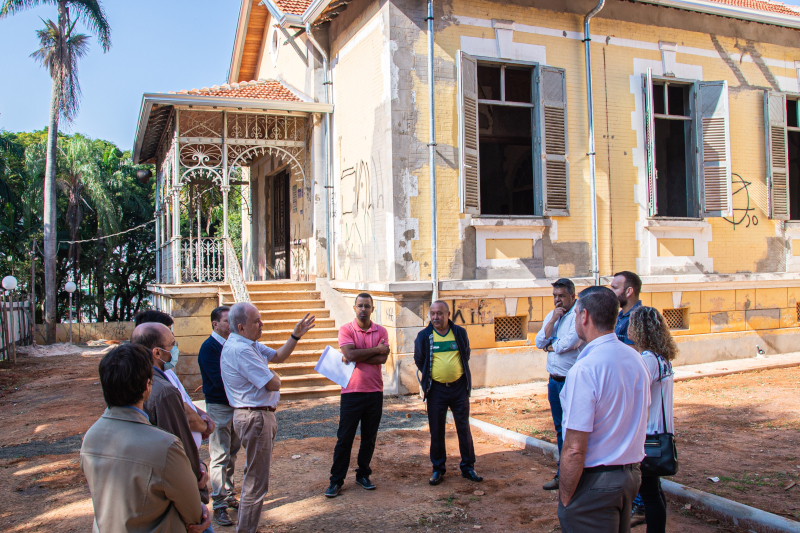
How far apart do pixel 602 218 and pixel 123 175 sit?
25.9 metres

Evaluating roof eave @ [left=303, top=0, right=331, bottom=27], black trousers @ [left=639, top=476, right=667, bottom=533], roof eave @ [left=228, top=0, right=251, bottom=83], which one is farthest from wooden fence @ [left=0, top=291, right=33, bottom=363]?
black trousers @ [left=639, top=476, right=667, bottom=533]

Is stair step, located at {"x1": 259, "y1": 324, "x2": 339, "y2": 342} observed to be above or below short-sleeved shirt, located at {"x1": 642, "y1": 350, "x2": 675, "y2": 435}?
below

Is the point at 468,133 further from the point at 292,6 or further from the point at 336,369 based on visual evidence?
the point at 336,369

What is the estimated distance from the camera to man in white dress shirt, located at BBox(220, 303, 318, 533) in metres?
4.14

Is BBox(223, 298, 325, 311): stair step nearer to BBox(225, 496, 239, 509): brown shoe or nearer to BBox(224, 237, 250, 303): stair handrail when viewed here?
BBox(224, 237, 250, 303): stair handrail

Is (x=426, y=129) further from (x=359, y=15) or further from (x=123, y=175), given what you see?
(x=123, y=175)

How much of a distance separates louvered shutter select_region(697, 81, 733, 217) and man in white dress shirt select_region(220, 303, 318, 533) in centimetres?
975

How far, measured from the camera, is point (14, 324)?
18672 mm

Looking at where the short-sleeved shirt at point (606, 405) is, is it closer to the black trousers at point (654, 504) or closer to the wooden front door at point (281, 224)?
the black trousers at point (654, 504)

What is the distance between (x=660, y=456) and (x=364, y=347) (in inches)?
104

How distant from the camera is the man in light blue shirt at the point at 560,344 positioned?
5199 millimetres

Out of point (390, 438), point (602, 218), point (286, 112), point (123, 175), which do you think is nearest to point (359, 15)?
point (286, 112)

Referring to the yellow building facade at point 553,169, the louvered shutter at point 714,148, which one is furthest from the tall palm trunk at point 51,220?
the louvered shutter at point 714,148

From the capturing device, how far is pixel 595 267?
10.5 metres
